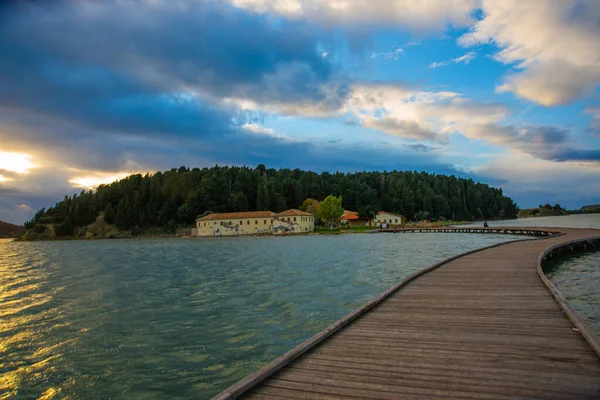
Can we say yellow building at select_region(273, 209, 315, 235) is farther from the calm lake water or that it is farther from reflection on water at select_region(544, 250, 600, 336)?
the calm lake water

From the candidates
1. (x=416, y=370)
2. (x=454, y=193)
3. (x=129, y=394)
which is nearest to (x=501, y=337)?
(x=416, y=370)

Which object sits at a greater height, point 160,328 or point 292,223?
point 292,223

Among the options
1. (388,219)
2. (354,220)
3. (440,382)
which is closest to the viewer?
(440,382)

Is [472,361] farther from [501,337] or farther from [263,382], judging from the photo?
[263,382]

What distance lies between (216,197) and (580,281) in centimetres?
13342

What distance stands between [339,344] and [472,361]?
237cm

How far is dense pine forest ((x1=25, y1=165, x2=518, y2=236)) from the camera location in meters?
143

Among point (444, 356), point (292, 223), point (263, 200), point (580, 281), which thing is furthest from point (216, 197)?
point (444, 356)

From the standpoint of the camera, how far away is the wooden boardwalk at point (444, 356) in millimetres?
5141

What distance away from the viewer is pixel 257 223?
114250 millimetres

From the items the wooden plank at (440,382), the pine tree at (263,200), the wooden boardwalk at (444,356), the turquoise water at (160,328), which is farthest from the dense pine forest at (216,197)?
the wooden plank at (440,382)

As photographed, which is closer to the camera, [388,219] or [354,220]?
[388,219]

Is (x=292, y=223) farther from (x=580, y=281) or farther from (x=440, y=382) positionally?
(x=440, y=382)

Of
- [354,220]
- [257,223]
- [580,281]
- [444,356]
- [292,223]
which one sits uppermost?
[354,220]
